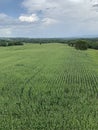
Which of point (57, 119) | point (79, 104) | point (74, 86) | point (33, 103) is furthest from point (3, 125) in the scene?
point (74, 86)

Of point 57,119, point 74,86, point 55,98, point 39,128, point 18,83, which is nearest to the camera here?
point 39,128

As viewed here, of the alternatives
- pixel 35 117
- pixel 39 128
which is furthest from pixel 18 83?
pixel 39 128

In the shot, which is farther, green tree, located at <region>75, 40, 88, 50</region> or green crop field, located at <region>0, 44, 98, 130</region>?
green tree, located at <region>75, 40, 88, 50</region>

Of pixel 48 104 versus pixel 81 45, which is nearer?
pixel 48 104

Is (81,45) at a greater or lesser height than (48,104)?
greater

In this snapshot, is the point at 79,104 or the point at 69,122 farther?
the point at 79,104

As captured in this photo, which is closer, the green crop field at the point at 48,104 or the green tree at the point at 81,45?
the green crop field at the point at 48,104

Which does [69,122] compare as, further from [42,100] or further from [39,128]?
[42,100]

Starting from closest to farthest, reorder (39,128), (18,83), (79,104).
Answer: (39,128), (79,104), (18,83)

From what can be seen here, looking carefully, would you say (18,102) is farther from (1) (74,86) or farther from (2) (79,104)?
(1) (74,86)
